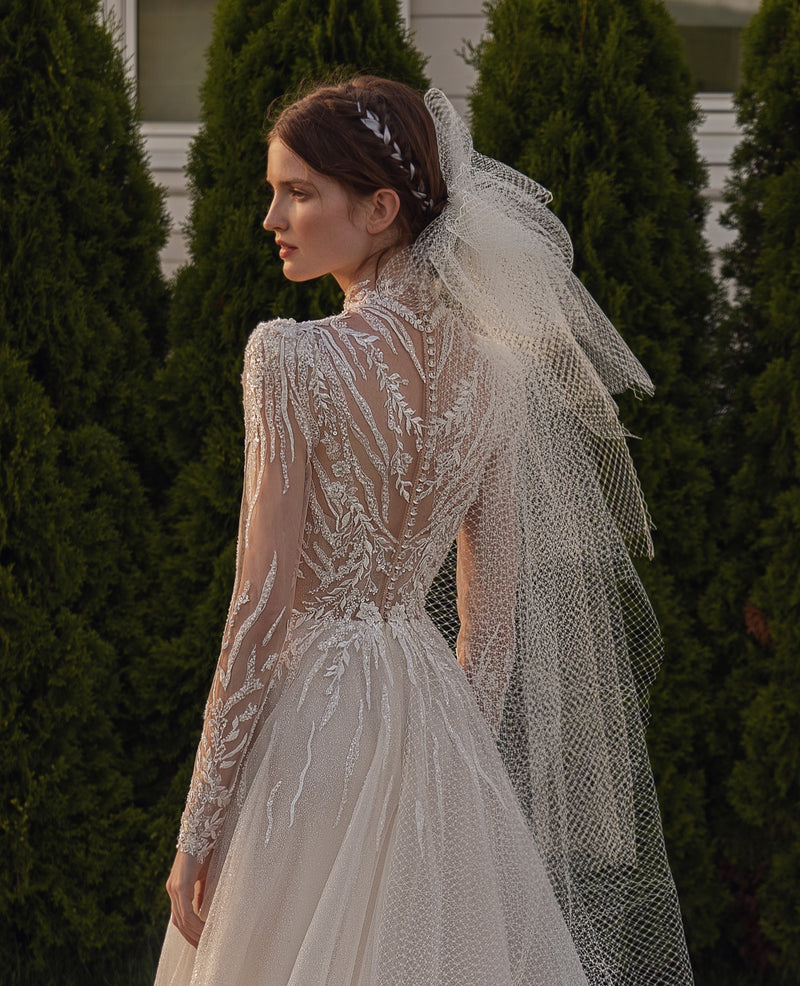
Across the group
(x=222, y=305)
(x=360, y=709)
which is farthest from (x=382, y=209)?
(x=222, y=305)

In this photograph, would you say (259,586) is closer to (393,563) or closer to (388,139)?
(393,563)

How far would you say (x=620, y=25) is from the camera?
11.3 ft

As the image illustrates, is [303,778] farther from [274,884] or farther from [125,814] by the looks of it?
[125,814]

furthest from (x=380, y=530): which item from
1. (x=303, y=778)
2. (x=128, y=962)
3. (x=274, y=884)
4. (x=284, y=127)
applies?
(x=128, y=962)

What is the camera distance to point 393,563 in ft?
6.31

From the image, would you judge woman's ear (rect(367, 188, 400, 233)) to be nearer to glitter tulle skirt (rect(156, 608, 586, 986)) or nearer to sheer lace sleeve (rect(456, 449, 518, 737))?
sheer lace sleeve (rect(456, 449, 518, 737))

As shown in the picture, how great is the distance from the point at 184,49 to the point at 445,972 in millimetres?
4777

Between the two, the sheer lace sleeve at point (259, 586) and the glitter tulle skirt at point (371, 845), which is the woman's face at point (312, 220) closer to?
the sheer lace sleeve at point (259, 586)

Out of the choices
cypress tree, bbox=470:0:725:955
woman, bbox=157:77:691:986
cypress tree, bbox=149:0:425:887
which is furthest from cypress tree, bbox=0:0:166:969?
woman, bbox=157:77:691:986

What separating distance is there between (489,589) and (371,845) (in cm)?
56

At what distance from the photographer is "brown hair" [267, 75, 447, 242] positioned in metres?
1.89

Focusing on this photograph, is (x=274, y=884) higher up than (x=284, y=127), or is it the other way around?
(x=284, y=127)

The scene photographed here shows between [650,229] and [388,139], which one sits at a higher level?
[388,139]

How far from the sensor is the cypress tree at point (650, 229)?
3479 millimetres
